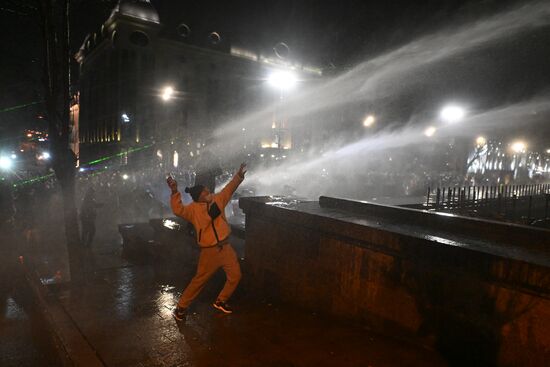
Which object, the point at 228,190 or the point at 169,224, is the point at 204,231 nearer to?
the point at 228,190

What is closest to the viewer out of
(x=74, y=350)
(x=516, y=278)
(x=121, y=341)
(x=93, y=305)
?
(x=516, y=278)

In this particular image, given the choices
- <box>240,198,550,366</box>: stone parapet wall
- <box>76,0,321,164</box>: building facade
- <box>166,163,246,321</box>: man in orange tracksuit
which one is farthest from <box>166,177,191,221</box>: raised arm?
<box>76,0,321,164</box>: building facade

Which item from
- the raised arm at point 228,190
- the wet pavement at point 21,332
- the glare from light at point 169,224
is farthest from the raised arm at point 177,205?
the glare from light at point 169,224

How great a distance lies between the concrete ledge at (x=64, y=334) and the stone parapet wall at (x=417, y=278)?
94.2 inches

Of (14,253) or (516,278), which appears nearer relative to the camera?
(516,278)

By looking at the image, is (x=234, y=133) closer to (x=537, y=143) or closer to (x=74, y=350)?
(x=537, y=143)

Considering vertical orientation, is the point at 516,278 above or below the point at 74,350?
above

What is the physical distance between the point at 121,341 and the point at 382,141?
4846 cm

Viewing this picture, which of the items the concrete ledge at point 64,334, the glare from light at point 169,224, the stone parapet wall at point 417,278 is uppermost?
the stone parapet wall at point 417,278

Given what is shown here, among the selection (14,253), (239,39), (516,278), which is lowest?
(14,253)

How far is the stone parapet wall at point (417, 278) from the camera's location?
2.78 metres

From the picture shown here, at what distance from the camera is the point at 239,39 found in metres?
47.3

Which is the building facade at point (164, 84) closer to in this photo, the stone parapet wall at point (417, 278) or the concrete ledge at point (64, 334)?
the concrete ledge at point (64, 334)

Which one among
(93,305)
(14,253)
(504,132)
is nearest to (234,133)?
(504,132)
